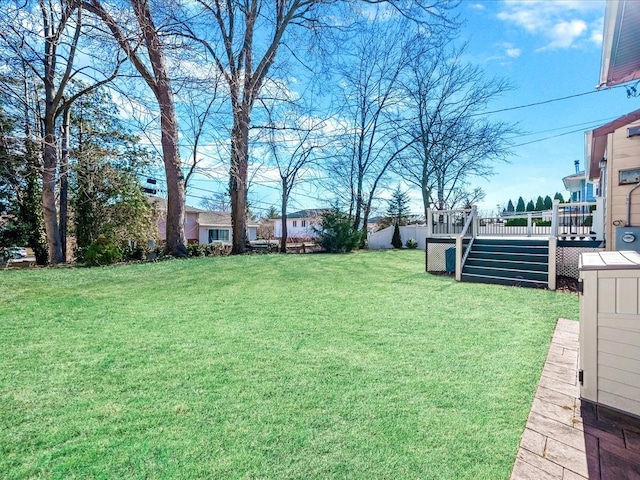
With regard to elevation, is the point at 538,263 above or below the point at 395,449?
above

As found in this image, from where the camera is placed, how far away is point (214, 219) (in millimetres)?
29406

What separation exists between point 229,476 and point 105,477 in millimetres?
597

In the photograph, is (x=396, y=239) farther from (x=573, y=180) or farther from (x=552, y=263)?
(x=552, y=263)

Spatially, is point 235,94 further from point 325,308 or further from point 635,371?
point 635,371

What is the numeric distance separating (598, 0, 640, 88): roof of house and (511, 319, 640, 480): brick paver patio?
3367 mm

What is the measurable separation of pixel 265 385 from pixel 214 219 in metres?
28.8

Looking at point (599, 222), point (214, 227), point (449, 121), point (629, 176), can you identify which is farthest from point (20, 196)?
point (449, 121)

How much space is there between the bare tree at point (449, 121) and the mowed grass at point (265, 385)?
15.9 metres

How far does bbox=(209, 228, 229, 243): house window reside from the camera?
1129 inches

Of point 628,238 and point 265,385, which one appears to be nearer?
point 265,385

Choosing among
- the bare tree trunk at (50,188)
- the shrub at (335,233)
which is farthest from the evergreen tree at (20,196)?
the shrub at (335,233)

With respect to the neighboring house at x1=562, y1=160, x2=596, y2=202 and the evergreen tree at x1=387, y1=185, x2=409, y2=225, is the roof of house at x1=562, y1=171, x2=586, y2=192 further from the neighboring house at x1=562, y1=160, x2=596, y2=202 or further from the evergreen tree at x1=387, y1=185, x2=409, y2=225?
the evergreen tree at x1=387, y1=185, x2=409, y2=225

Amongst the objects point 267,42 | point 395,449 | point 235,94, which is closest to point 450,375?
point 395,449

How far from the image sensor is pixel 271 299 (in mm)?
5270
